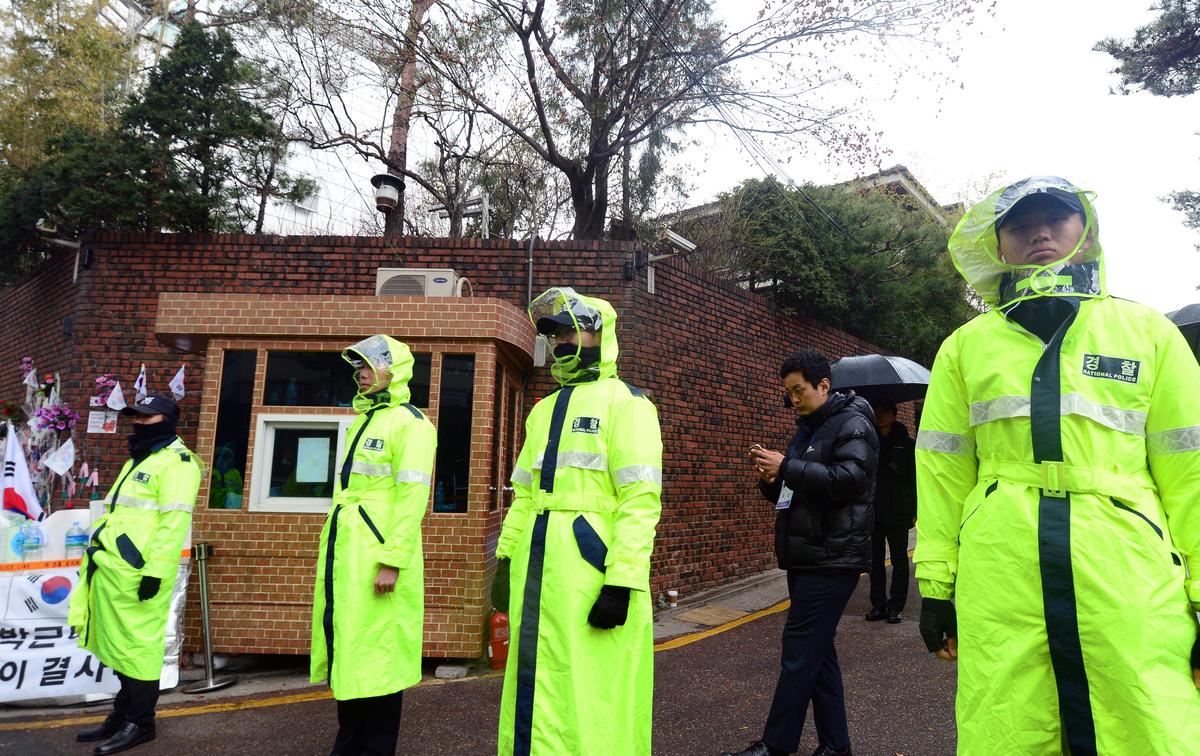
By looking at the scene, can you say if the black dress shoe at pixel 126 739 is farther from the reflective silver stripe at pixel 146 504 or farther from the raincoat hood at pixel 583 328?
the raincoat hood at pixel 583 328

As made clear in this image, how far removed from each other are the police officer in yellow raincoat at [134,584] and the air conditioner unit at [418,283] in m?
2.79

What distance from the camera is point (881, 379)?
7.26 meters

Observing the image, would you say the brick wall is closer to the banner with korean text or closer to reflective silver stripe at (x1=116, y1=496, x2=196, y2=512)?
the banner with korean text

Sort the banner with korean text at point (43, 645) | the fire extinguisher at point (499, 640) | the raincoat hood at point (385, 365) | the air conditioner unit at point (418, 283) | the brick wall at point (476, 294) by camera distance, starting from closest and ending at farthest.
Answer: the raincoat hood at point (385, 365) → the banner with korean text at point (43, 645) → the fire extinguisher at point (499, 640) → the air conditioner unit at point (418, 283) → the brick wall at point (476, 294)

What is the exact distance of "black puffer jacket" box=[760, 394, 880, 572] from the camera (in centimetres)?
335

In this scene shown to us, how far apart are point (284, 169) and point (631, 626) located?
32.9ft

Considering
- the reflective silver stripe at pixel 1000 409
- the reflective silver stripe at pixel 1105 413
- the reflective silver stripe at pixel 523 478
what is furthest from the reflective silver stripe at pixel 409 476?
the reflective silver stripe at pixel 1105 413

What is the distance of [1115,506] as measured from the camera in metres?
1.86

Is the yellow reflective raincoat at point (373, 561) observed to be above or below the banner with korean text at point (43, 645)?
above

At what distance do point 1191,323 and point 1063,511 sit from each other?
211 inches

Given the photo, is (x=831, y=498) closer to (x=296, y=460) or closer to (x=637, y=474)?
(x=637, y=474)

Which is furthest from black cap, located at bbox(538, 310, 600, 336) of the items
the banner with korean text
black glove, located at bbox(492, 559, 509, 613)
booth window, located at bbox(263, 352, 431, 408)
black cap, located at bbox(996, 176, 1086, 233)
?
the banner with korean text

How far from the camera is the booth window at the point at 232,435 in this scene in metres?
5.71

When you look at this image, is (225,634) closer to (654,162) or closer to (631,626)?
(631,626)
